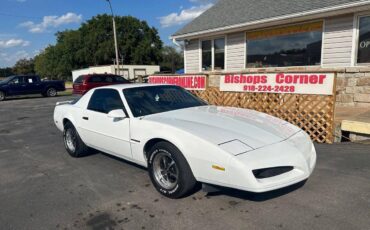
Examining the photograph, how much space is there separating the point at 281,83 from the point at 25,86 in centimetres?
1934

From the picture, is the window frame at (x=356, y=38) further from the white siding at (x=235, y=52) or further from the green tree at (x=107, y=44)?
the green tree at (x=107, y=44)

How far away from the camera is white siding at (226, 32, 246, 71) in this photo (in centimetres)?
1074

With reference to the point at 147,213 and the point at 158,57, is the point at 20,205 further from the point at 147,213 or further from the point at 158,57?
the point at 158,57

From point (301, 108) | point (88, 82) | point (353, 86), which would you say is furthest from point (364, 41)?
point (88, 82)

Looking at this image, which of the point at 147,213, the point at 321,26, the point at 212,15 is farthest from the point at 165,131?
the point at 212,15

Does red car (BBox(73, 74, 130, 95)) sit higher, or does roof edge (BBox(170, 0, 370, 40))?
roof edge (BBox(170, 0, 370, 40))

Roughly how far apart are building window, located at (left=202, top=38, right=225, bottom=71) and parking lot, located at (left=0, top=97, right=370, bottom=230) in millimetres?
7631

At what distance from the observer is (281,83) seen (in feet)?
20.6

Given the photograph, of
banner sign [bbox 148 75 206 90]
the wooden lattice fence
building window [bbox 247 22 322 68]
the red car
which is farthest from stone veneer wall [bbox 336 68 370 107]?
the red car

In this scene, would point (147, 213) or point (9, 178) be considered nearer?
point (147, 213)

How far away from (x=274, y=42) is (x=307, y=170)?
7.79 m

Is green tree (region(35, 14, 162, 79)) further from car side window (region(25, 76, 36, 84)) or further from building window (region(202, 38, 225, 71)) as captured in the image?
building window (region(202, 38, 225, 71))

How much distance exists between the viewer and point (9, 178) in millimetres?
4262

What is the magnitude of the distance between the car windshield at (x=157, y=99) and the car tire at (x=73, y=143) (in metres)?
1.49
